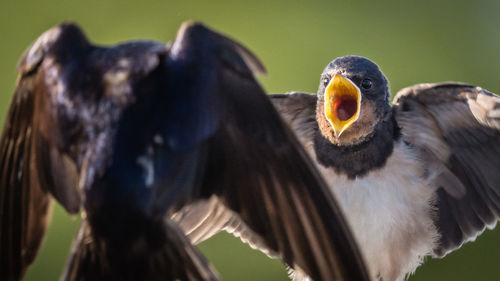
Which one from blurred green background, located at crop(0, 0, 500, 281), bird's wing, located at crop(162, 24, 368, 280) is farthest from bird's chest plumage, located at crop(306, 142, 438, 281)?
blurred green background, located at crop(0, 0, 500, 281)

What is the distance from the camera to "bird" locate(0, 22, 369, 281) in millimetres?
1616

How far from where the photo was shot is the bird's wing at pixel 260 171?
1686 mm

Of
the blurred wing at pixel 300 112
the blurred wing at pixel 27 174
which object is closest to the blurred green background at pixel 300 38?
the blurred wing at pixel 300 112

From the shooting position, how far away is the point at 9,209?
189 centimetres

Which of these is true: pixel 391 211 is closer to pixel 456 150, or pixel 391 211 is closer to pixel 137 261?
pixel 456 150

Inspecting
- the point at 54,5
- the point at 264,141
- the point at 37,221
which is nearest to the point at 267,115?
the point at 264,141

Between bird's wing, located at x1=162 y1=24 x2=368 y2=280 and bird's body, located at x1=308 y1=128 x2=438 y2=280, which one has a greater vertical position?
bird's wing, located at x1=162 y1=24 x2=368 y2=280

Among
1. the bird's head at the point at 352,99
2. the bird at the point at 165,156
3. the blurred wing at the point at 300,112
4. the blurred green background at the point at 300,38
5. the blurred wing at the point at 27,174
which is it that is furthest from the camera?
the blurred green background at the point at 300,38

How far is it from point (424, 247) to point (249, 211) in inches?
41.9

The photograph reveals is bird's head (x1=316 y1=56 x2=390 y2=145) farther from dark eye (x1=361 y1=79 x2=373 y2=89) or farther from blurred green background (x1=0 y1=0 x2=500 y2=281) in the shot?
blurred green background (x1=0 y1=0 x2=500 y2=281)

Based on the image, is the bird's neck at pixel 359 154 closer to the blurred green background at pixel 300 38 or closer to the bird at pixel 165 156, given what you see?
the bird at pixel 165 156

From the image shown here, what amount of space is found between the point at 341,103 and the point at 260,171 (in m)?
0.85

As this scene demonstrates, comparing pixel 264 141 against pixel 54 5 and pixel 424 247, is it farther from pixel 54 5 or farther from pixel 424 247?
pixel 54 5

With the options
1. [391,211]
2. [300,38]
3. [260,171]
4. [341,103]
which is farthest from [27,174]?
[300,38]
